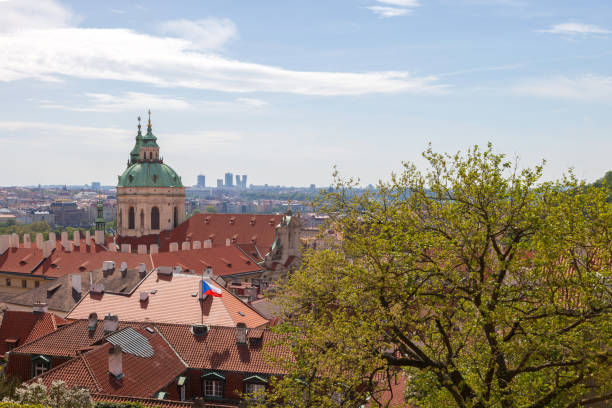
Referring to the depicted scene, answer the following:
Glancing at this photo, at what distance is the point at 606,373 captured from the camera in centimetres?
1847

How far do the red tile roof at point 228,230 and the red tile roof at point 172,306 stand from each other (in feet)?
139

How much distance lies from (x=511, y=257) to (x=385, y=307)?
4.36 metres

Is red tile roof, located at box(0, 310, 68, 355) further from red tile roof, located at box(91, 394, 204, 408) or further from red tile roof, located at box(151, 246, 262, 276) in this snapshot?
red tile roof, located at box(151, 246, 262, 276)

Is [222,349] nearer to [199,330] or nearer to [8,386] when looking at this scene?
[199,330]

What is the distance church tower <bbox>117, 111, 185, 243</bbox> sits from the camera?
103 meters

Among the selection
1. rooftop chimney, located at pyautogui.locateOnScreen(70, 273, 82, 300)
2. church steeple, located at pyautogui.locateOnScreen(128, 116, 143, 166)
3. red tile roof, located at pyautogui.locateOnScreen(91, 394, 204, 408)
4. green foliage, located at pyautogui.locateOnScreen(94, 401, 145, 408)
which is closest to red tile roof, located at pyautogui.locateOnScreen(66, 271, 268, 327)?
rooftop chimney, located at pyautogui.locateOnScreen(70, 273, 82, 300)

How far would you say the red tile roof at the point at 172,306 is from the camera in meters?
44.9

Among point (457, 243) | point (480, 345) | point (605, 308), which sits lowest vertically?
point (480, 345)

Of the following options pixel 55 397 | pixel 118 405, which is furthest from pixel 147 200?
pixel 55 397

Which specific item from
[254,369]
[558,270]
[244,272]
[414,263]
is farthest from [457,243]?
[244,272]

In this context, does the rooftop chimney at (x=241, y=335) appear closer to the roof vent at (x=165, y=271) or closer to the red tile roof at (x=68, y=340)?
the red tile roof at (x=68, y=340)

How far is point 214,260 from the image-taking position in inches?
3226

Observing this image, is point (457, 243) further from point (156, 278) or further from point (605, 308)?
point (156, 278)

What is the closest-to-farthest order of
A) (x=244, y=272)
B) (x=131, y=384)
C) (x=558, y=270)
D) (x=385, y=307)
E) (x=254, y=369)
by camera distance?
(x=558, y=270), (x=385, y=307), (x=131, y=384), (x=254, y=369), (x=244, y=272)
